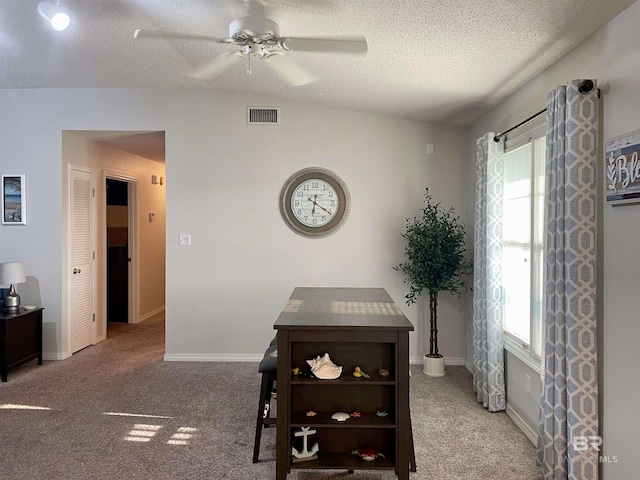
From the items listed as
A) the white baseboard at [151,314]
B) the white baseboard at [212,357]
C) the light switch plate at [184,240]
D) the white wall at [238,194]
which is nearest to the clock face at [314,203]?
the white wall at [238,194]

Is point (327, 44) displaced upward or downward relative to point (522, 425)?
upward

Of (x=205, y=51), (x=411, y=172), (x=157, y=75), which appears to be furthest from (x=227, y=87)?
(x=411, y=172)

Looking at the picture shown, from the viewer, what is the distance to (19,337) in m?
3.98

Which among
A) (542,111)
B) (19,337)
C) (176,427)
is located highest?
(542,111)

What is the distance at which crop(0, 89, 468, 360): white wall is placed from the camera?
14.4 feet

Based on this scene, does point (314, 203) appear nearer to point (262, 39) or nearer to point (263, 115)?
point (263, 115)

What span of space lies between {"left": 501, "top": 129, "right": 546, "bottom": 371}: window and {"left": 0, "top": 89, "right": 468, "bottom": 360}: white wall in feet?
3.63

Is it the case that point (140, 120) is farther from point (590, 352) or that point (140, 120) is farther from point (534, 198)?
point (590, 352)

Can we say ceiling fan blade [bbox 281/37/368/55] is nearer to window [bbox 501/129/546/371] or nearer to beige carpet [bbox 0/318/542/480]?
window [bbox 501/129/546/371]

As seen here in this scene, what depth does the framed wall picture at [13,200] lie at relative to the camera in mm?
4371

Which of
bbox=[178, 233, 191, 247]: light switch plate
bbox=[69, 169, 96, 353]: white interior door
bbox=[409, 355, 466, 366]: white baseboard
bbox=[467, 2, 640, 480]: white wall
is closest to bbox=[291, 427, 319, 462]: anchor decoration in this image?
bbox=[467, 2, 640, 480]: white wall

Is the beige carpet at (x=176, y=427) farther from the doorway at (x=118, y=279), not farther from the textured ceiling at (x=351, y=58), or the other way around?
the textured ceiling at (x=351, y=58)

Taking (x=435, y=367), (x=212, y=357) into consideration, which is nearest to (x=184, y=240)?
(x=212, y=357)

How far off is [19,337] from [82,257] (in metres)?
1.08
